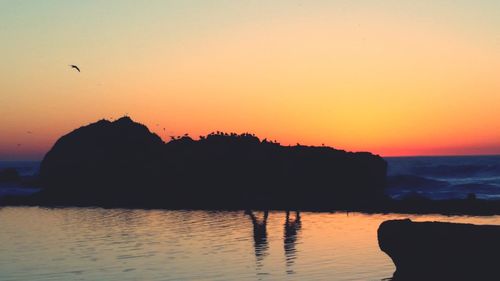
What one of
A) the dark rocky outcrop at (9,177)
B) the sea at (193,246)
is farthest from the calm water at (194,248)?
the dark rocky outcrop at (9,177)

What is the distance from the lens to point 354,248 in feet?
127

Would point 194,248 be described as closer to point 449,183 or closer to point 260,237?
point 260,237

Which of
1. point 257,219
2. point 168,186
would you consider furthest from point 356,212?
point 168,186

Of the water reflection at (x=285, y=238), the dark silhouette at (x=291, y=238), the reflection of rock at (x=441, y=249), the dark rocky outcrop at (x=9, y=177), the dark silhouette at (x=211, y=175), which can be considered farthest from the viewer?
the dark rocky outcrop at (x=9, y=177)

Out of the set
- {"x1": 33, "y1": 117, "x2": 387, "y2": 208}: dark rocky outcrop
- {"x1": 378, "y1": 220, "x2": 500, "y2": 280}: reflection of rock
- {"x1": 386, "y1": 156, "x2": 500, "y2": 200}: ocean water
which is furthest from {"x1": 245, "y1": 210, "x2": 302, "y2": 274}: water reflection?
{"x1": 386, "y1": 156, "x2": 500, "y2": 200}: ocean water

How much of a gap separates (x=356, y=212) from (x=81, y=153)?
5504 centimetres

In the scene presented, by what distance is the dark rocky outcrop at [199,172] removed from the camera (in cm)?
8462

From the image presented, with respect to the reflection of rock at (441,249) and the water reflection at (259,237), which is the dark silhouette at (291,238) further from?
the reflection of rock at (441,249)

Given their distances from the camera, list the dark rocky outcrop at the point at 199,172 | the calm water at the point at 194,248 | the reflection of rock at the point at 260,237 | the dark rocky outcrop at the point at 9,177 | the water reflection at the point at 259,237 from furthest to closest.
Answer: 1. the dark rocky outcrop at the point at 9,177
2. the dark rocky outcrop at the point at 199,172
3. the reflection of rock at the point at 260,237
4. the water reflection at the point at 259,237
5. the calm water at the point at 194,248

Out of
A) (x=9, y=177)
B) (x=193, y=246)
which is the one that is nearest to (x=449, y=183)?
(x=9, y=177)

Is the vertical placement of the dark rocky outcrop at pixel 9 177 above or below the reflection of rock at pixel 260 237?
above

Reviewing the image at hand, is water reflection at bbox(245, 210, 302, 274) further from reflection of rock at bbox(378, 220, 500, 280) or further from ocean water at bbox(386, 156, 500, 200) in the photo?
ocean water at bbox(386, 156, 500, 200)

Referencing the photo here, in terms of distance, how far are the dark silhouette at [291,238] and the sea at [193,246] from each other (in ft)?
0.16

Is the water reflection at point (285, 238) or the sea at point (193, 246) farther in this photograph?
the water reflection at point (285, 238)
